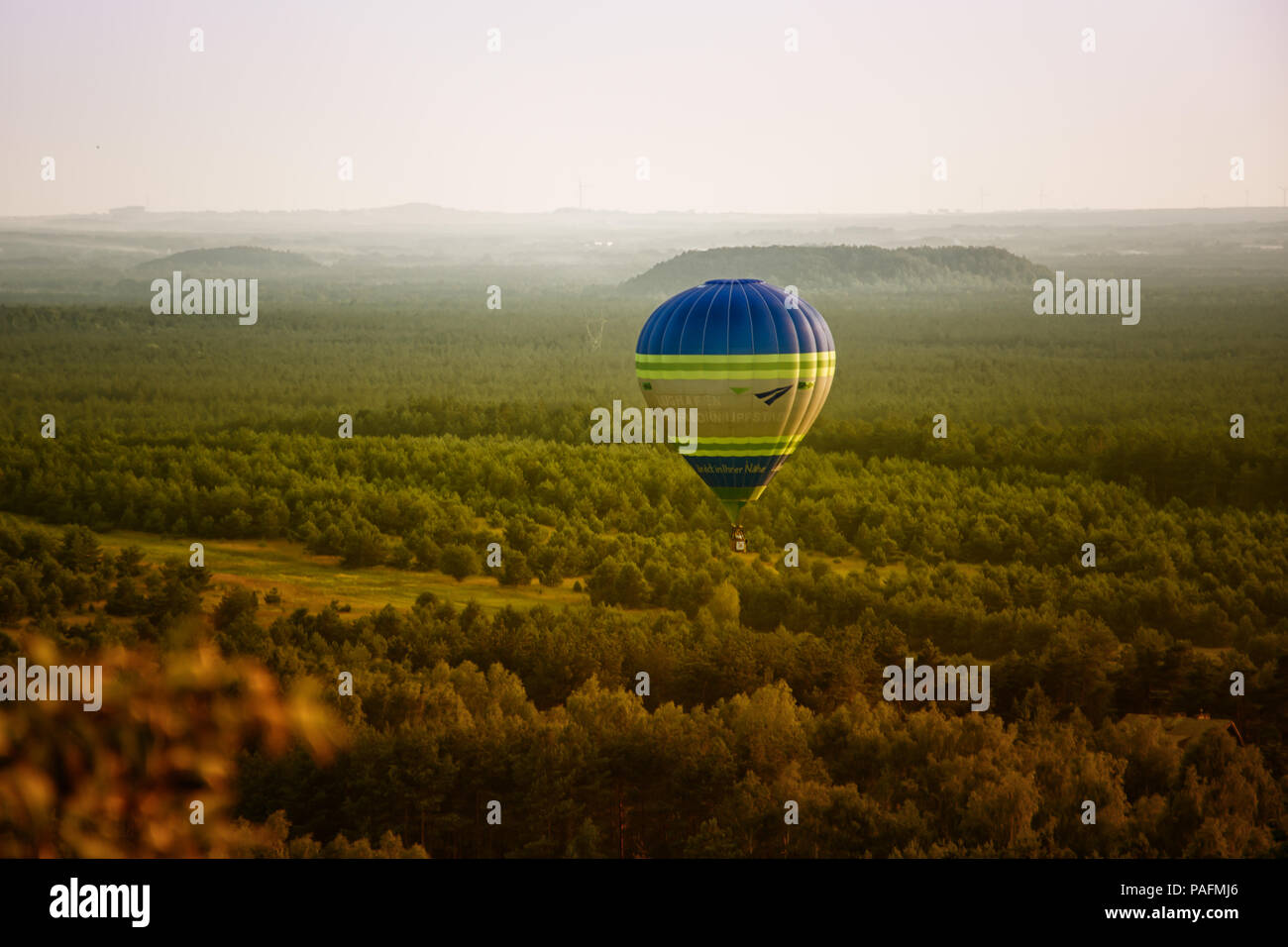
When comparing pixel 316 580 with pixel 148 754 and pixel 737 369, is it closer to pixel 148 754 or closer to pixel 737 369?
pixel 737 369

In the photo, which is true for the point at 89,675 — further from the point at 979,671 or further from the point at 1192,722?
the point at 1192,722

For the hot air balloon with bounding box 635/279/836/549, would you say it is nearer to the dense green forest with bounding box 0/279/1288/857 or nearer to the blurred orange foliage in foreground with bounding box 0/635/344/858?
the dense green forest with bounding box 0/279/1288/857

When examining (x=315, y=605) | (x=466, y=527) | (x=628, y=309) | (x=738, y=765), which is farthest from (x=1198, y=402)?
(x=628, y=309)

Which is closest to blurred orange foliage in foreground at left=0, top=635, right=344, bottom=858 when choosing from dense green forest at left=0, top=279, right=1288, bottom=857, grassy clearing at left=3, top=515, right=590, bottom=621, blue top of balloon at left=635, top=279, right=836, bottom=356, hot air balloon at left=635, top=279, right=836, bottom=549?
dense green forest at left=0, top=279, right=1288, bottom=857

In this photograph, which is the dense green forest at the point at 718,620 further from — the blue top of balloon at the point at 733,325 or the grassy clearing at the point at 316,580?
the blue top of balloon at the point at 733,325

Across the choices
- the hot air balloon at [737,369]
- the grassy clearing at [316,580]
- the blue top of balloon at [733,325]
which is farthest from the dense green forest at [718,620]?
the blue top of balloon at [733,325]

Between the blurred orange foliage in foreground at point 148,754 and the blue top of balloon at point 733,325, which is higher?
the blue top of balloon at point 733,325

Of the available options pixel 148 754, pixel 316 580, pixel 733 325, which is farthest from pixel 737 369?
pixel 316 580
